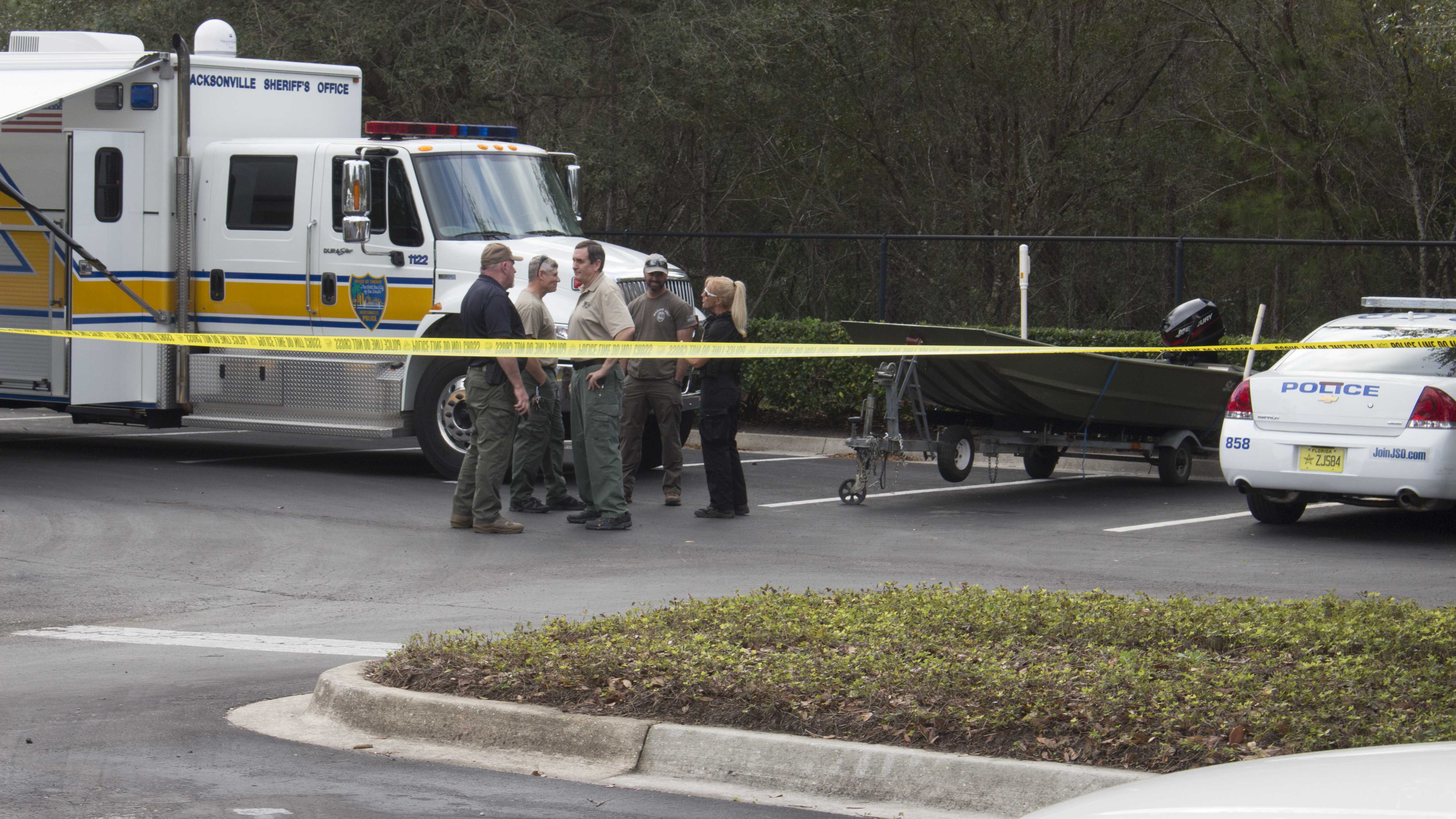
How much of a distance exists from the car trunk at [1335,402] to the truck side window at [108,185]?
933cm

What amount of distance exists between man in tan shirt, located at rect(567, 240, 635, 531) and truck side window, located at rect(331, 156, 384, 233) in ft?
8.52

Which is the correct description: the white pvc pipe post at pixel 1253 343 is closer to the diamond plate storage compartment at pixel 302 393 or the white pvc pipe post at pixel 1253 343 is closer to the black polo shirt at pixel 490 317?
the black polo shirt at pixel 490 317

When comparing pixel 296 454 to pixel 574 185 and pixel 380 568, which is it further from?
pixel 380 568

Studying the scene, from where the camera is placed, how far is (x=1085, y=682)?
19.3 ft

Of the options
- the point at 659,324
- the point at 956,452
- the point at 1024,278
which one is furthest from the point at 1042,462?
the point at 659,324

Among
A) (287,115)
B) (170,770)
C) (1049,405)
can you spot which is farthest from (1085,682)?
(287,115)

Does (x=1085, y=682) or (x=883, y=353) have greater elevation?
(x=883, y=353)

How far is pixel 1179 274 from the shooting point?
1686cm

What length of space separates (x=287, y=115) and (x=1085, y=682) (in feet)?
35.7

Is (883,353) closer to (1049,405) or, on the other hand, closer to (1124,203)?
(1049,405)

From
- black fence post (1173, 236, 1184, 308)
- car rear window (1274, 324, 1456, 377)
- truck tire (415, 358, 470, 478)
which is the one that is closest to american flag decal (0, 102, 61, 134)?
truck tire (415, 358, 470, 478)

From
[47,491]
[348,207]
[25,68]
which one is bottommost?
[47,491]

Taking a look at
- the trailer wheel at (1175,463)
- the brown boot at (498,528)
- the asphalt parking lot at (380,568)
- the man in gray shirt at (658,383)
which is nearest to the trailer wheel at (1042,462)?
the asphalt parking lot at (380,568)

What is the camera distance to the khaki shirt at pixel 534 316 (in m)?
11.6
